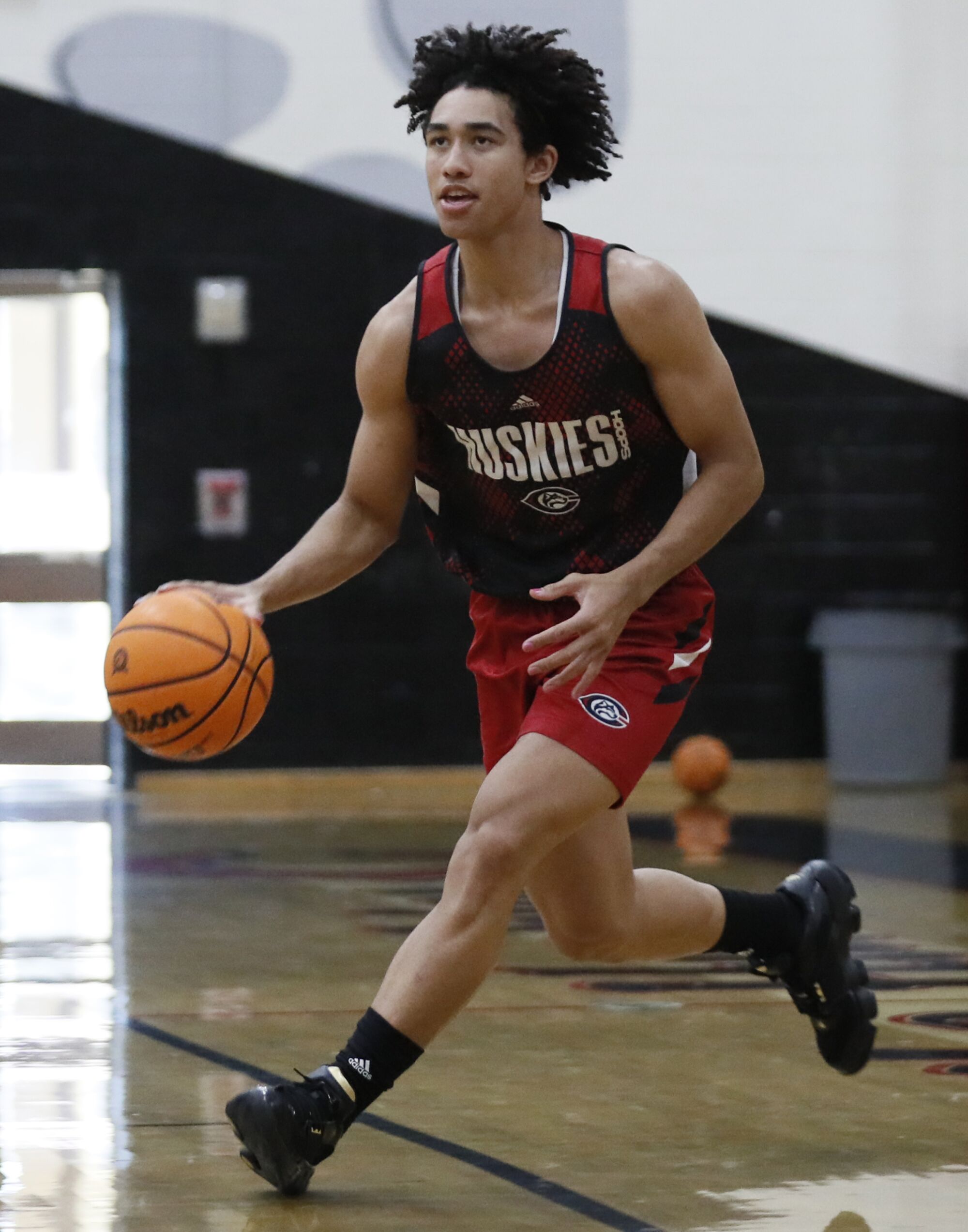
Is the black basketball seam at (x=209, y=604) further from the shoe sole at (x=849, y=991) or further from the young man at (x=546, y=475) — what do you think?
the shoe sole at (x=849, y=991)

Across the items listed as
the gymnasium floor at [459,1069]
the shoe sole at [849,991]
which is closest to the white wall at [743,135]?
the gymnasium floor at [459,1069]

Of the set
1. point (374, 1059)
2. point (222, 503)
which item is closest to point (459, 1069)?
point (374, 1059)

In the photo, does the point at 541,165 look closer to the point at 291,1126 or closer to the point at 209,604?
the point at 209,604

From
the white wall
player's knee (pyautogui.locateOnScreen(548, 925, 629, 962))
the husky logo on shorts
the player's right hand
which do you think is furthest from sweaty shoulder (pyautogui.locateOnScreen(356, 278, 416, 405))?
the white wall

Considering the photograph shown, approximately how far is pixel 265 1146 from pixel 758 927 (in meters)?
1.16

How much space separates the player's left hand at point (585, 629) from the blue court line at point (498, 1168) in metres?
0.72

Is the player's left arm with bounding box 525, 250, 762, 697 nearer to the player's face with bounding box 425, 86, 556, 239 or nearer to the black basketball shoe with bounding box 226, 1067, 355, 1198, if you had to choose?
the player's face with bounding box 425, 86, 556, 239

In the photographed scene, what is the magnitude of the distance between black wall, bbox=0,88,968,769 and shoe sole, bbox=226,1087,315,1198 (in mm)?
7253

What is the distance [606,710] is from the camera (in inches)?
126

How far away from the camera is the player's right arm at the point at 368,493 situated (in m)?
3.33

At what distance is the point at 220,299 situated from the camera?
10.2m

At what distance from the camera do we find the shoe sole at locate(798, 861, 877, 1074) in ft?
12.0

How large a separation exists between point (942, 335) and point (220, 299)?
12.2 ft

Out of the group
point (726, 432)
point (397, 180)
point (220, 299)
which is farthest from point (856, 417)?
point (726, 432)
